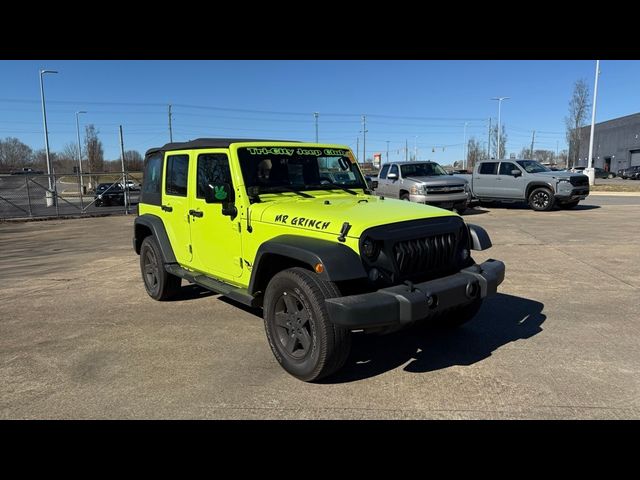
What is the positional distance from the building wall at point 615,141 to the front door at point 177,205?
7684 centimetres

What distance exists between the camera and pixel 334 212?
3.95 metres

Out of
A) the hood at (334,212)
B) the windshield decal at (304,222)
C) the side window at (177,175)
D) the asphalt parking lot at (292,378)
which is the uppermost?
the side window at (177,175)

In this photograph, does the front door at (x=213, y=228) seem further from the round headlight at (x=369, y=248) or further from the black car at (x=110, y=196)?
the black car at (x=110, y=196)

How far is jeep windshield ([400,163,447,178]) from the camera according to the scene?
50.9 ft

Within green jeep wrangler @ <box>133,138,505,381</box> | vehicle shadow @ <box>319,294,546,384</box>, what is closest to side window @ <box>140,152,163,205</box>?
green jeep wrangler @ <box>133,138,505,381</box>

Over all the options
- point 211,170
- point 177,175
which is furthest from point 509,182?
point 211,170

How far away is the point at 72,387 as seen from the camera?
368 centimetres

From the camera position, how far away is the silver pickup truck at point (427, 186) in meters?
14.4

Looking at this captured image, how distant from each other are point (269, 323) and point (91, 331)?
2.32m

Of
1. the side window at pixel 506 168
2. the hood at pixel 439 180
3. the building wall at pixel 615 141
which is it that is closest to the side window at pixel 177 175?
the hood at pixel 439 180

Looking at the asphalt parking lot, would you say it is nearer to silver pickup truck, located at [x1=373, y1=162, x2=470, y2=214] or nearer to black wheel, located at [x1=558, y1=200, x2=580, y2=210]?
silver pickup truck, located at [x1=373, y1=162, x2=470, y2=214]

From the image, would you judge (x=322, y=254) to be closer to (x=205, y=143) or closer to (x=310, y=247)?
(x=310, y=247)

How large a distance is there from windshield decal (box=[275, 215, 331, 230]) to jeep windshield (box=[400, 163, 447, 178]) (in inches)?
474
